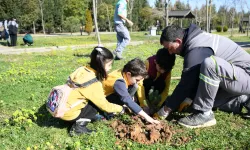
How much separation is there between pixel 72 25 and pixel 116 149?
4188cm

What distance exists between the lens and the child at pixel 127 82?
11.4ft

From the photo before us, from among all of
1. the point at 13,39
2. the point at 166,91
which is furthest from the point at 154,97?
the point at 13,39

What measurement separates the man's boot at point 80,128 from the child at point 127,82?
524 mm

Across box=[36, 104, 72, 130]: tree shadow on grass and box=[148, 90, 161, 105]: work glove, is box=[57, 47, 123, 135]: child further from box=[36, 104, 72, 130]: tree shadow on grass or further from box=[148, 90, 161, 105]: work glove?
box=[148, 90, 161, 105]: work glove

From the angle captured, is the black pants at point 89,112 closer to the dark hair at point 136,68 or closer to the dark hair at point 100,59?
the dark hair at point 100,59

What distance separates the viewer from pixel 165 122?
356cm

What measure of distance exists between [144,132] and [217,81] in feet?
3.28

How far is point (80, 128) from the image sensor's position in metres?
3.29

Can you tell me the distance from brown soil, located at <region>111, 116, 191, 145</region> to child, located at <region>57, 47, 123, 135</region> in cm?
34

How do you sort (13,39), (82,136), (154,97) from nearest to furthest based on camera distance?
1. (82,136)
2. (154,97)
3. (13,39)

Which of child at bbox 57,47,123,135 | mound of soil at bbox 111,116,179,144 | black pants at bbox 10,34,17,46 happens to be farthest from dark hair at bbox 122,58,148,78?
black pants at bbox 10,34,17,46

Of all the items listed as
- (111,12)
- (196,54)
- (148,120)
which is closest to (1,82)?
(148,120)

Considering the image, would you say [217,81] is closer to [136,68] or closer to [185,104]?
[185,104]

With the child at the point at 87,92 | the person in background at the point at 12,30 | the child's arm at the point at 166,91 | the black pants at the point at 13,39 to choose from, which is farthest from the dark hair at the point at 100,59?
the black pants at the point at 13,39
